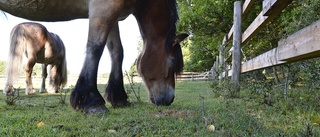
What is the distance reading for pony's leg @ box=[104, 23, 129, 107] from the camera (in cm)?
364

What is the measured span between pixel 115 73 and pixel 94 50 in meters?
0.91

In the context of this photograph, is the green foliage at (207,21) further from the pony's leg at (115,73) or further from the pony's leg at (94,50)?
the pony's leg at (94,50)

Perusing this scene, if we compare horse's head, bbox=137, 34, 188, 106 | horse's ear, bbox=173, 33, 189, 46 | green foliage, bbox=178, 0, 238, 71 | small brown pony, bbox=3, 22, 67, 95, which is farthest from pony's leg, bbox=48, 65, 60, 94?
green foliage, bbox=178, 0, 238, 71

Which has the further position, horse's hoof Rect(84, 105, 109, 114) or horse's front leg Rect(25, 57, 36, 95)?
horse's front leg Rect(25, 57, 36, 95)

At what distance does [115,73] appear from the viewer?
147 inches

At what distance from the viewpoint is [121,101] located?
3.72 meters

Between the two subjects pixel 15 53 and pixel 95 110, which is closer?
pixel 95 110

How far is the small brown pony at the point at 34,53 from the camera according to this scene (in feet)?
19.0

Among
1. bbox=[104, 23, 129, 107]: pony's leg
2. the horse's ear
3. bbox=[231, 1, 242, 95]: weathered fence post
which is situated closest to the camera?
the horse's ear

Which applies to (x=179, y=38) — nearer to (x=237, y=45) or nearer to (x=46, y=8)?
(x=46, y=8)

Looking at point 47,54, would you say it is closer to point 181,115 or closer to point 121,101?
point 121,101

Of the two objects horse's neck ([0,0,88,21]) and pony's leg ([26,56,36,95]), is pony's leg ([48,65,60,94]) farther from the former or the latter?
horse's neck ([0,0,88,21])

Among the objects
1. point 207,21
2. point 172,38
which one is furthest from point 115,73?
point 207,21

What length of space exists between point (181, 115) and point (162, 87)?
819mm
